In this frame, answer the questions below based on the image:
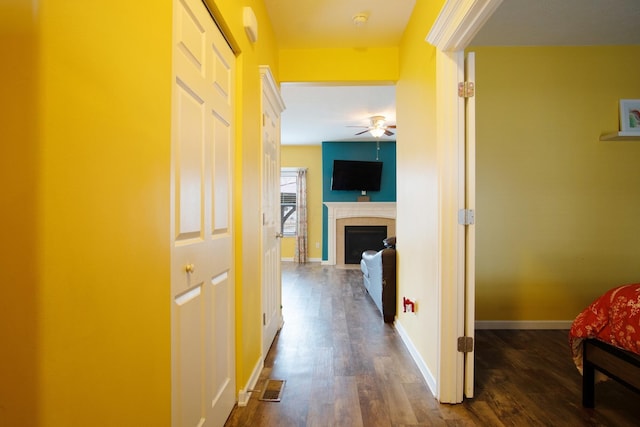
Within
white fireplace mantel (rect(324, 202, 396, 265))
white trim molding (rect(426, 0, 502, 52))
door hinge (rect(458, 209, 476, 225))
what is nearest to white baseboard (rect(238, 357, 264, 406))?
door hinge (rect(458, 209, 476, 225))

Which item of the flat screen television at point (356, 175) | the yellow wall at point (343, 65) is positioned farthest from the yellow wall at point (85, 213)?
the flat screen television at point (356, 175)

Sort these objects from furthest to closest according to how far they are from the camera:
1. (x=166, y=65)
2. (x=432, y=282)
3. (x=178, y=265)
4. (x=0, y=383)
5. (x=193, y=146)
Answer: (x=432, y=282)
(x=193, y=146)
(x=178, y=265)
(x=166, y=65)
(x=0, y=383)

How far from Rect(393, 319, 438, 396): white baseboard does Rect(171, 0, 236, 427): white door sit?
115cm

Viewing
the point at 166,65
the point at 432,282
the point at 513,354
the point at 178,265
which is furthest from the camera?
the point at 513,354

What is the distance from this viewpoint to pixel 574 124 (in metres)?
2.94

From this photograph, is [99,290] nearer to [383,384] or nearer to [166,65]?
[166,65]

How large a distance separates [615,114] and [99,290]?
4033 mm

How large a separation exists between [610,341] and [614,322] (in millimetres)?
101

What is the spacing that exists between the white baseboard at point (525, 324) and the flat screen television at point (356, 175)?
4.08 metres

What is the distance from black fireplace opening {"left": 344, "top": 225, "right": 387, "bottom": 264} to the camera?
22.1 ft

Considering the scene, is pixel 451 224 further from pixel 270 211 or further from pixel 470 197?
pixel 270 211

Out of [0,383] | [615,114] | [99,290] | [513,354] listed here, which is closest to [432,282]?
[513,354]

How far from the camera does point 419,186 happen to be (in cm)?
227

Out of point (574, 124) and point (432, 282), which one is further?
point (574, 124)
